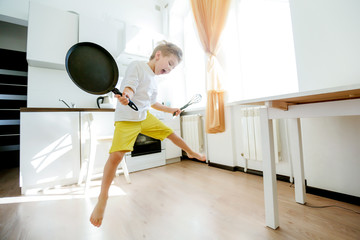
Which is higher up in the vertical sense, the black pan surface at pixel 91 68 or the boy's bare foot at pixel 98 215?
the black pan surface at pixel 91 68

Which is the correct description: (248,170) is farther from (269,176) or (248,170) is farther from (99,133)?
(99,133)

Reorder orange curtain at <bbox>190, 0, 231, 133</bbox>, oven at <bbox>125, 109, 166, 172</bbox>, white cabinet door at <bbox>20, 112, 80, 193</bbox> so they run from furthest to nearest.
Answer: oven at <bbox>125, 109, 166, 172</bbox>
orange curtain at <bbox>190, 0, 231, 133</bbox>
white cabinet door at <bbox>20, 112, 80, 193</bbox>

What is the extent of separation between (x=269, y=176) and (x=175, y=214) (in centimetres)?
66

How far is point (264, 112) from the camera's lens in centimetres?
93

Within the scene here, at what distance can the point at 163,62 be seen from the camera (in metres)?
1.09

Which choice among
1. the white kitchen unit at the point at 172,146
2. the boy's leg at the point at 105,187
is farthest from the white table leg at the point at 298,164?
the white kitchen unit at the point at 172,146

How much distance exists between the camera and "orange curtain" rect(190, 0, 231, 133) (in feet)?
6.49

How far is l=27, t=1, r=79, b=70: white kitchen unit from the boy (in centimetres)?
164

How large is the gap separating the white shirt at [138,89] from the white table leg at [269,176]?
76 centimetres

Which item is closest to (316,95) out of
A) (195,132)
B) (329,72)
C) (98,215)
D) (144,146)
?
(329,72)

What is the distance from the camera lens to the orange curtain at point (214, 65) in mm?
1978

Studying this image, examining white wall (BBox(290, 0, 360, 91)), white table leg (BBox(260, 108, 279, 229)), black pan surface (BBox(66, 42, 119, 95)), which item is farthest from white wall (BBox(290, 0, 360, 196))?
black pan surface (BBox(66, 42, 119, 95))

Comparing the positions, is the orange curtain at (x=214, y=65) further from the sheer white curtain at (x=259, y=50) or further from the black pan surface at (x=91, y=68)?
the black pan surface at (x=91, y=68)

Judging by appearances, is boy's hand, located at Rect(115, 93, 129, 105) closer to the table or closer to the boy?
the boy
